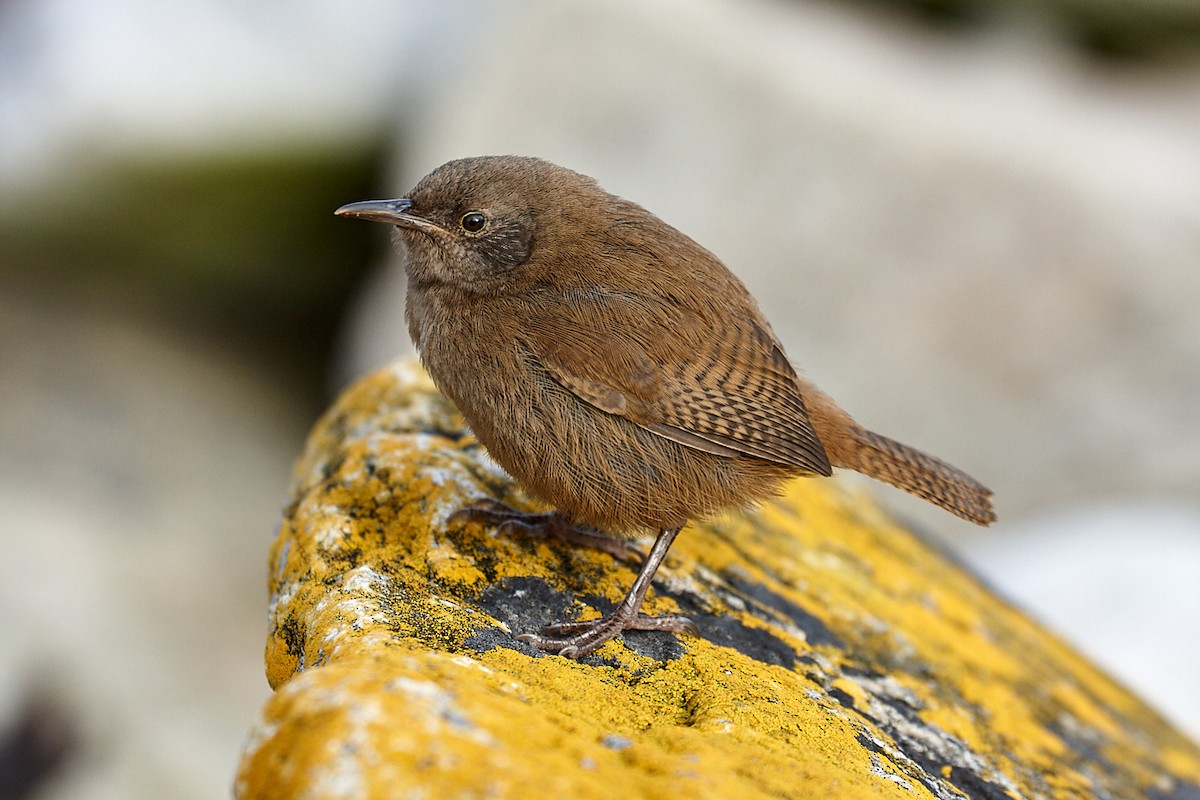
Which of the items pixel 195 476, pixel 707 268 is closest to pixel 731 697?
pixel 707 268

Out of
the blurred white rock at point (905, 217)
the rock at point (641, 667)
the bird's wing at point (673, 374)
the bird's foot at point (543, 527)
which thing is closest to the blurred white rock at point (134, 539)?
the blurred white rock at point (905, 217)

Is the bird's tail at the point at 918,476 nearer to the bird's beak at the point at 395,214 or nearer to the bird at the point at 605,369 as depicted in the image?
the bird at the point at 605,369

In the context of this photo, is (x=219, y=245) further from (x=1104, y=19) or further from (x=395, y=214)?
(x=1104, y=19)

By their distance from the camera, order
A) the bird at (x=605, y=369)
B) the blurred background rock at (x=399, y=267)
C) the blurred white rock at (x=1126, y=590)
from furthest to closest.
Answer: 1. the blurred background rock at (x=399, y=267)
2. the blurred white rock at (x=1126, y=590)
3. the bird at (x=605, y=369)

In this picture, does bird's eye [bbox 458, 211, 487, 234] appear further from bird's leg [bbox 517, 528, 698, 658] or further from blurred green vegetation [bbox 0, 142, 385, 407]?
blurred green vegetation [bbox 0, 142, 385, 407]

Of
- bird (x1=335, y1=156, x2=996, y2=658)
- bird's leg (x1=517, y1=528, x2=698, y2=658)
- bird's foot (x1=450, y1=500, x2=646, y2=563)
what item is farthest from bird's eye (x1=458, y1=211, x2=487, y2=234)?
bird's leg (x1=517, y1=528, x2=698, y2=658)

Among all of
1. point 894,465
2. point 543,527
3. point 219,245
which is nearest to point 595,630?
point 543,527
